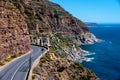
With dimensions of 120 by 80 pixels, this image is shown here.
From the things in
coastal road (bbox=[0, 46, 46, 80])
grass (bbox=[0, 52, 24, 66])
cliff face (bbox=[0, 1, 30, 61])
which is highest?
cliff face (bbox=[0, 1, 30, 61])

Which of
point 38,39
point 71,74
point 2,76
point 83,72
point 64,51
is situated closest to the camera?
point 2,76

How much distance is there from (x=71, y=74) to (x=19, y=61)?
41.8ft

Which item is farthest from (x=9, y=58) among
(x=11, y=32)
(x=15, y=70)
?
(x=15, y=70)

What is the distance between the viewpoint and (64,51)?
15788 cm

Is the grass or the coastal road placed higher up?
the grass

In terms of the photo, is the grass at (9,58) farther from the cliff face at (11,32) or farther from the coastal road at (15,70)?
the coastal road at (15,70)

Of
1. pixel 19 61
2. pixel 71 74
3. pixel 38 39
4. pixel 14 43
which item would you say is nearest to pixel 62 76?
pixel 71 74

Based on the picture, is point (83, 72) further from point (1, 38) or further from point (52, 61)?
point (1, 38)

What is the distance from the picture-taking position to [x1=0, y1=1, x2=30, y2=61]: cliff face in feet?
214

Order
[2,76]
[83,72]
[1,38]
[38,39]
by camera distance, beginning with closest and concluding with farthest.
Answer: [2,76], [1,38], [83,72], [38,39]

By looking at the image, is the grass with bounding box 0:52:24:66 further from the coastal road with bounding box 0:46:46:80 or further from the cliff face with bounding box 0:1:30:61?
the coastal road with bounding box 0:46:46:80

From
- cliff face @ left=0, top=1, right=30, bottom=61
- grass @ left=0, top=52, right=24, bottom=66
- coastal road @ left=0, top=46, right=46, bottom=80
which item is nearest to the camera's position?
coastal road @ left=0, top=46, right=46, bottom=80

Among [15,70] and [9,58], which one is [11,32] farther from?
[15,70]

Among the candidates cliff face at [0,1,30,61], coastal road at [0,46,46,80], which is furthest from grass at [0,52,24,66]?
coastal road at [0,46,46,80]
